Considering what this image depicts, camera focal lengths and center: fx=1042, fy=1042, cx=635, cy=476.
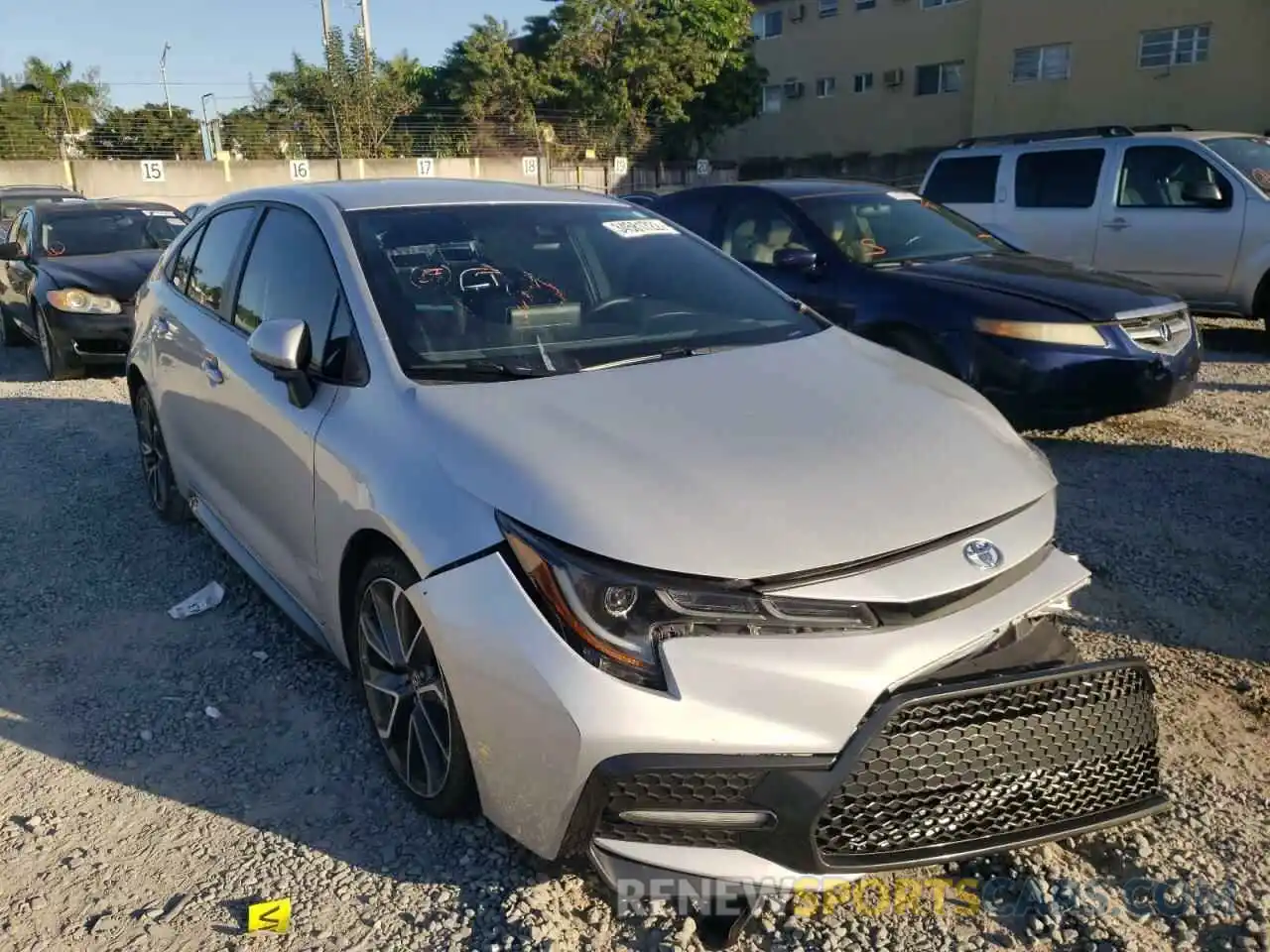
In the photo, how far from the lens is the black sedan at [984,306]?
5.59 m

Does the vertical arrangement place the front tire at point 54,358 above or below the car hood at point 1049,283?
below

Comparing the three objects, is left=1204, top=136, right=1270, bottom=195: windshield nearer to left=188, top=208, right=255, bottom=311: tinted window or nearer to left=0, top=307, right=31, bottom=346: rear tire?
left=188, top=208, right=255, bottom=311: tinted window

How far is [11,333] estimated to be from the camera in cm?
1104

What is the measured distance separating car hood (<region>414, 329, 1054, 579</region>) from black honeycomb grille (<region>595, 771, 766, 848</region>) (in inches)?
16.7

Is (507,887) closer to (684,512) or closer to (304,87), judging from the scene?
(684,512)

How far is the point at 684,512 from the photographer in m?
2.31

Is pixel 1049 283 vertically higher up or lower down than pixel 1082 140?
lower down

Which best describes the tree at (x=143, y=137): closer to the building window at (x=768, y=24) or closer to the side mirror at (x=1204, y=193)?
the building window at (x=768, y=24)

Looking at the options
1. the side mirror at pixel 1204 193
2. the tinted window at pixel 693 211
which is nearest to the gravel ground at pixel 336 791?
the tinted window at pixel 693 211

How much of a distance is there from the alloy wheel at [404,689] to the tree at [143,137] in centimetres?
2797

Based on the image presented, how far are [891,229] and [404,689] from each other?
5.05 meters

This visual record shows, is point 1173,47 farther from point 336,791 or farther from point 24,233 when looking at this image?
point 336,791

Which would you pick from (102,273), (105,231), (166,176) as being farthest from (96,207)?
(166,176)

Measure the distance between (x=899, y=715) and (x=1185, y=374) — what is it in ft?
14.9
